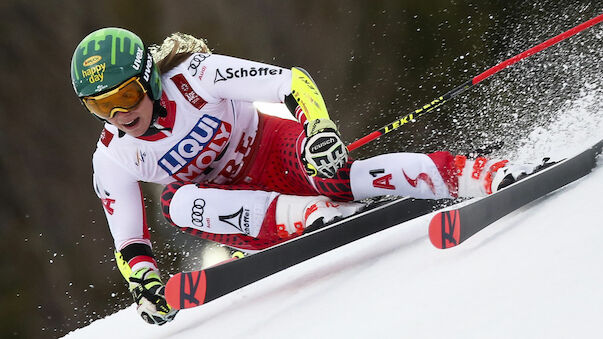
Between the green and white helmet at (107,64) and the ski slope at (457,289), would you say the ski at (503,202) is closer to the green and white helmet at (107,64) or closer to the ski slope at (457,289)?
the ski slope at (457,289)

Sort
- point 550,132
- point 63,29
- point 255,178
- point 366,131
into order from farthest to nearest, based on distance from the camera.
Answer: point 366,131 < point 63,29 < point 550,132 < point 255,178

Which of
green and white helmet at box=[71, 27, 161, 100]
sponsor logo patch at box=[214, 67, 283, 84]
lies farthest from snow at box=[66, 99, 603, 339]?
green and white helmet at box=[71, 27, 161, 100]

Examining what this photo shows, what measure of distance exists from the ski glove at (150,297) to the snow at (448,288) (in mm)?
63

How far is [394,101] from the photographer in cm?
388

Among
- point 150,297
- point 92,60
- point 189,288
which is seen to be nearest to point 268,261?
point 189,288

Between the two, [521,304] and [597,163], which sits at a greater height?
[597,163]

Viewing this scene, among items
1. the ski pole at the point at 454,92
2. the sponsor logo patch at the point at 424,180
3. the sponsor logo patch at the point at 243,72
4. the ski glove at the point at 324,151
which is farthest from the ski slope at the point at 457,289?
the sponsor logo patch at the point at 243,72

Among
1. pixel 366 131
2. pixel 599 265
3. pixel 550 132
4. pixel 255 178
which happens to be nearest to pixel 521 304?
pixel 599 265

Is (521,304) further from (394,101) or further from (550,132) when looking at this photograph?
(394,101)

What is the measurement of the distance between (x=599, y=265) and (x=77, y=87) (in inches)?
47.0

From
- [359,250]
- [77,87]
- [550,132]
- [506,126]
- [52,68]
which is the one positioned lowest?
[359,250]

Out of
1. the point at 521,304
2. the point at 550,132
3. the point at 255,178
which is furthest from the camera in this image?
the point at 550,132

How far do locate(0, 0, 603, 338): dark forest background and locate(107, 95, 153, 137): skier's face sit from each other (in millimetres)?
1839

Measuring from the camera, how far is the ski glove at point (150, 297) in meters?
1.68
